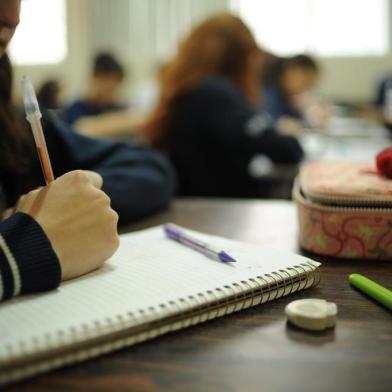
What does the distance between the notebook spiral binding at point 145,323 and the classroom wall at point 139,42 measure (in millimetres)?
4664

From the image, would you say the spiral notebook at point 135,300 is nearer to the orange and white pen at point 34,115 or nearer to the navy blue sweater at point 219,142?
the orange and white pen at point 34,115

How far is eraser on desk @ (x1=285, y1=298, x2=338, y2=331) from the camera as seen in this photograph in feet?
1.42

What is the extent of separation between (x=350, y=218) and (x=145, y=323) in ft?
1.08

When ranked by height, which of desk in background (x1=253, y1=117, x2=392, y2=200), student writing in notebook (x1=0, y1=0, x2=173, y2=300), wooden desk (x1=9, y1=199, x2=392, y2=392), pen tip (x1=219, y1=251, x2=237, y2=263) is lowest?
desk in background (x1=253, y1=117, x2=392, y2=200)

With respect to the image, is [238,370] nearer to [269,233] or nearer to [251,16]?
[269,233]

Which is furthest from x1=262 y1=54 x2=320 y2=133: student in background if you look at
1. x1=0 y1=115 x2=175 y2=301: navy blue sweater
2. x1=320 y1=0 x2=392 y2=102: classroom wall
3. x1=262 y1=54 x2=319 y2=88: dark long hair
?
x1=0 y1=115 x2=175 y2=301: navy blue sweater

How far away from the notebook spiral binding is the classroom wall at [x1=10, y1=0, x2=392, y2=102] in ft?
15.3

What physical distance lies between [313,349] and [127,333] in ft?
0.47

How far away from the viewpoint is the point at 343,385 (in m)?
0.35

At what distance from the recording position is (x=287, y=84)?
3.53 m

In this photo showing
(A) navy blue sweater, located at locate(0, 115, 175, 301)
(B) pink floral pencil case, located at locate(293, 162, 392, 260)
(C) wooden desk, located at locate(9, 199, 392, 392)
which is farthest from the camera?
(A) navy blue sweater, located at locate(0, 115, 175, 301)

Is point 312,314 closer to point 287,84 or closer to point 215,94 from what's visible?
point 215,94

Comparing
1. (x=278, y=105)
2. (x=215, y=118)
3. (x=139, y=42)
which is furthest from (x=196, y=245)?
(x=139, y=42)

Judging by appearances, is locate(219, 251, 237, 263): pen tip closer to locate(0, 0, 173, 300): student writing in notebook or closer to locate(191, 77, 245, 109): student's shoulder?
locate(0, 0, 173, 300): student writing in notebook
